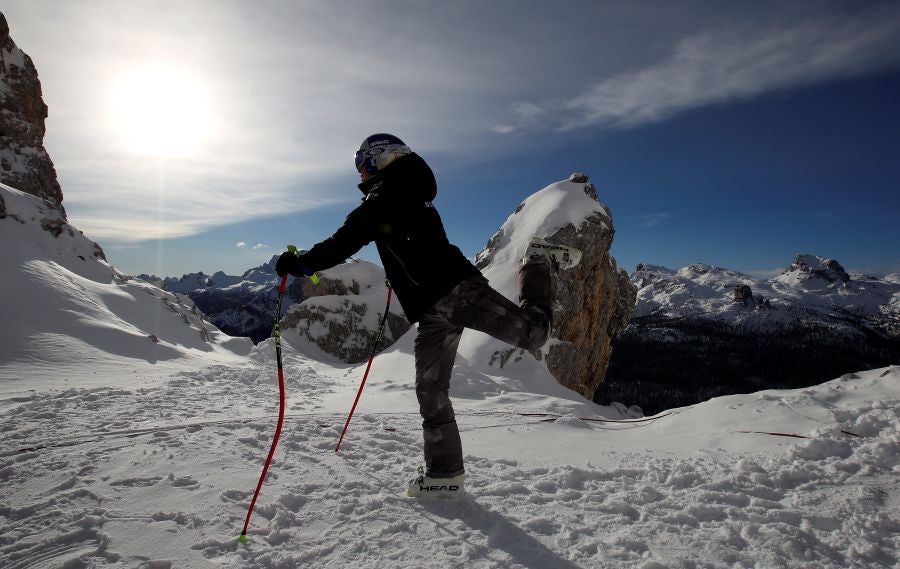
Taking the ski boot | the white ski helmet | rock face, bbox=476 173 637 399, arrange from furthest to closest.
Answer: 1. rock face, bbox=476 173 637 399
2. the white ski helmet
3. the ski boot

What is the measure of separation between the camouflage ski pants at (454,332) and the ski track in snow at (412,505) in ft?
1.54

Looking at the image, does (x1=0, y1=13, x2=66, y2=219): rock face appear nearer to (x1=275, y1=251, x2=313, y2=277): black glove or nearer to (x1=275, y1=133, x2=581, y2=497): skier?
(x1=275, y1=251, x2=313, y2=277): black glove

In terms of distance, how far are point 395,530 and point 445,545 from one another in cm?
41

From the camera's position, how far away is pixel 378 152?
14.0 feet

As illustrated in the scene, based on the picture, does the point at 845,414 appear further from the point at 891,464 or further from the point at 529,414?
the point at 529,414

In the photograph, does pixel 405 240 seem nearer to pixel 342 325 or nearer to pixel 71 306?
pixel 71 306

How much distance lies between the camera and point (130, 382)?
361 inches

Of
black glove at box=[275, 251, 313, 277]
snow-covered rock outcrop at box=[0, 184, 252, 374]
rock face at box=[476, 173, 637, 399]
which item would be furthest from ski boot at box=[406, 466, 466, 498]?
rock face at box=[476, 173, 637, 399]

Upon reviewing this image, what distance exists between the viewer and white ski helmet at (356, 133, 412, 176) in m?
4.23

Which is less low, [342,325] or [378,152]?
[378,152]

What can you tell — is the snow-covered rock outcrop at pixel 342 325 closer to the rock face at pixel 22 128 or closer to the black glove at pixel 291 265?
Result: the black glove at pixel 291 265

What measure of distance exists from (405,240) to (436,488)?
2160 millimetres

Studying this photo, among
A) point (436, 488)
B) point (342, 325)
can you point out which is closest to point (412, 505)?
point (436, 488)

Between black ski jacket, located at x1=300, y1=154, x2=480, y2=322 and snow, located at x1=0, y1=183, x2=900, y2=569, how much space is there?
181 centimetres
